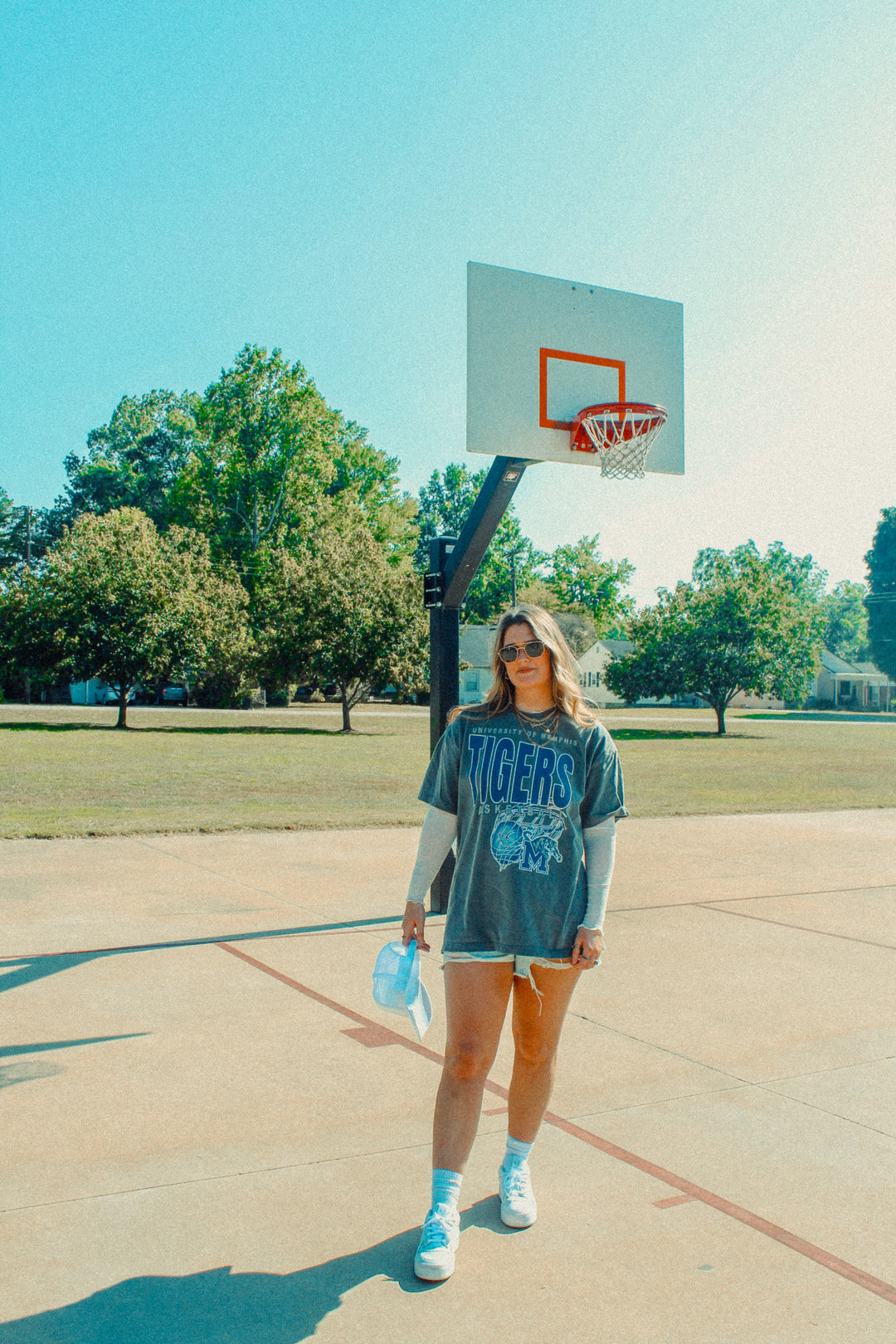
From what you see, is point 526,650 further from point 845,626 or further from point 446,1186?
point 845,626

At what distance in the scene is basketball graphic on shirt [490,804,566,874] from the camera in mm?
3119

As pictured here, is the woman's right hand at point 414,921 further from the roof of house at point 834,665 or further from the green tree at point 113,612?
the roof of house at point 834,665

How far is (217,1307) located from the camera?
9.12 ft

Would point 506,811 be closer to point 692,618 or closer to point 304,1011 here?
point 304,1011

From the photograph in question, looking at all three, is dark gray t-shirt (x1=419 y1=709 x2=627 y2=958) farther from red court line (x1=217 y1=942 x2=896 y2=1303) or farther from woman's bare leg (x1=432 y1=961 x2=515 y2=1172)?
red court line (x1=217 y1=942 x2=896 y2=1303)

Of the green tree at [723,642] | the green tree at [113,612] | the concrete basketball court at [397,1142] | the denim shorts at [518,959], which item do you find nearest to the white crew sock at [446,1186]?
the concrete basketball court at [397,1142]

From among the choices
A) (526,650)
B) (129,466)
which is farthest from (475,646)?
(526,650)

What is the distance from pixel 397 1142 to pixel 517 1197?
0.71m

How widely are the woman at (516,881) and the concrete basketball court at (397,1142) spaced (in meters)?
0.29

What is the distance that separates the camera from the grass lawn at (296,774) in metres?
13.2

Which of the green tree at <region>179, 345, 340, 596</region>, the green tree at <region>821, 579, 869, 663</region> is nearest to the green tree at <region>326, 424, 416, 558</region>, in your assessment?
the green tree at <region>179, 345, 340, 596</region>

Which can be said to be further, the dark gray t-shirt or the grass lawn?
the grass lawn

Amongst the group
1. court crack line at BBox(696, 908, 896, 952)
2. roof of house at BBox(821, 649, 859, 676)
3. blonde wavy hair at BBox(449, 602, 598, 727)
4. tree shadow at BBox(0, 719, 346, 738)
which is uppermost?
roof of house at BBox(821, 649, 859, 676)

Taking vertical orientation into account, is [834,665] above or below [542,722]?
above
